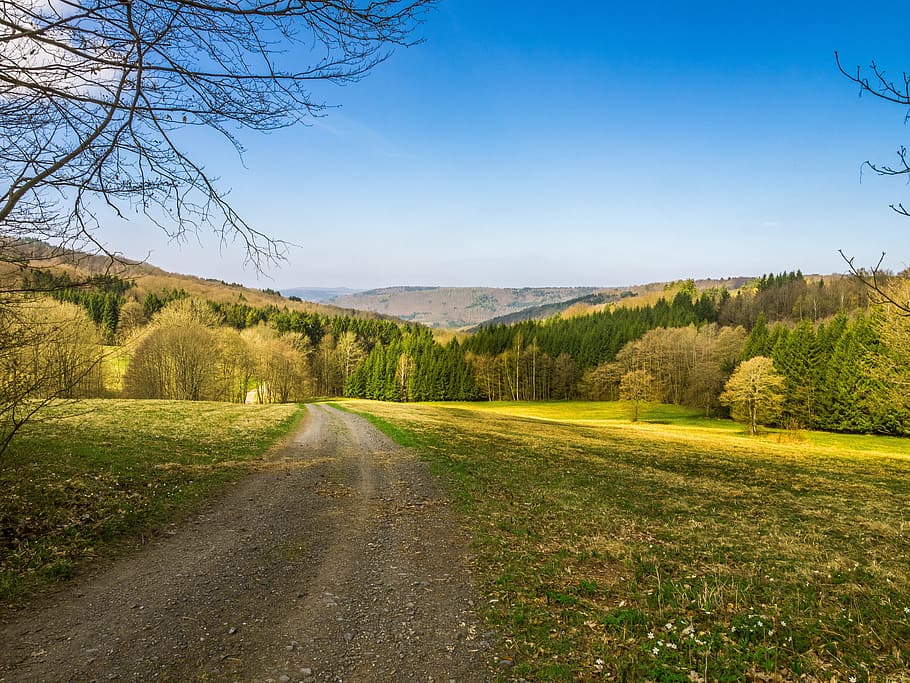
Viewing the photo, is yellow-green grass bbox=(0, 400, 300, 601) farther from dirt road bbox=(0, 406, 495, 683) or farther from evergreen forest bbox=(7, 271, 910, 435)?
evergreen forest bbox=(7, 271, 910, 435)

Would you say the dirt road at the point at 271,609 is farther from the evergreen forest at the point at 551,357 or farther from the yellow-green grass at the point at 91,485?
the evergreen forest at the point at 551,357

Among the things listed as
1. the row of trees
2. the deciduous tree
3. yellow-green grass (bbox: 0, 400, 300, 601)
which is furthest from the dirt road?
the deciduous tree

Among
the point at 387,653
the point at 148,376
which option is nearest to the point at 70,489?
the point at 387,653

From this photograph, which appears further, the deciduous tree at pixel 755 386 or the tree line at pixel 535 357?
the deciduous tree at pixel 755 386

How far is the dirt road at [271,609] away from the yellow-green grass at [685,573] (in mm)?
816

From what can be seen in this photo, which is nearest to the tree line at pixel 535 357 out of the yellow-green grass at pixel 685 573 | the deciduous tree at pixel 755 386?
the deciduous tree at pixel 755 386

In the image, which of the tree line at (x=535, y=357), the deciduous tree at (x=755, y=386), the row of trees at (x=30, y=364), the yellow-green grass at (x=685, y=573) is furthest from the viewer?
the deciduous tree at (x=755, y=386)

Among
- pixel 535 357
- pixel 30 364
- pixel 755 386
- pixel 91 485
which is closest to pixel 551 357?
pixel 535 357

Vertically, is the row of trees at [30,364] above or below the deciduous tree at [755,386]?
above

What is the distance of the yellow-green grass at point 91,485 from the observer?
641 centimetres

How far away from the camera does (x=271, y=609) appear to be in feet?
17.7

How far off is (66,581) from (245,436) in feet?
45.9

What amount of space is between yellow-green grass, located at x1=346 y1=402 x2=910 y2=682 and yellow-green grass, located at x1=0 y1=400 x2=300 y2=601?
20.3ft

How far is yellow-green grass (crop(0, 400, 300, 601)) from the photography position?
6.41 metres
